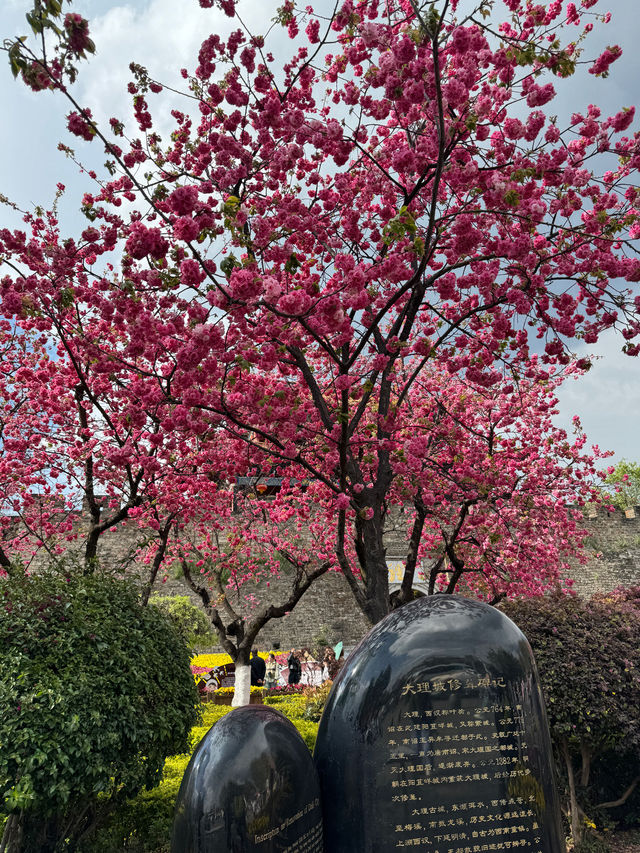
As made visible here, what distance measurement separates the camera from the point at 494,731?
2311 millimetres

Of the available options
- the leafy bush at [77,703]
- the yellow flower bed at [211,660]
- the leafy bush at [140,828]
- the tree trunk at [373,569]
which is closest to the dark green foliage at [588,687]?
the tree trunk at [373,569]

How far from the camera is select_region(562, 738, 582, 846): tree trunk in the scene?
4.85 metres

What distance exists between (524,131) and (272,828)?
4995mm

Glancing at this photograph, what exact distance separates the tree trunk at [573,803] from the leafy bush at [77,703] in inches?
137

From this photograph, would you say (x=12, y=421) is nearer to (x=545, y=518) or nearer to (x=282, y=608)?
(x=282, y=608)

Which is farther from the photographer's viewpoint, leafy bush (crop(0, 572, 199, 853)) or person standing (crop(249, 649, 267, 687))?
person standing (crop(249, 649, 267, 687))

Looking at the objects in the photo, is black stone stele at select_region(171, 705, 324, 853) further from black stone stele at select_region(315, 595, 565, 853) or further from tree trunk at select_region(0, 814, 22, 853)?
tree trunk at select_region(0, 814, 22, 853)

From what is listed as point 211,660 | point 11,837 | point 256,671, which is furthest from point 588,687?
point 211,660

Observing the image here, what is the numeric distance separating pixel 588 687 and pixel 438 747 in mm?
3176

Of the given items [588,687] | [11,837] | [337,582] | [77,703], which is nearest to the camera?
[77,703]

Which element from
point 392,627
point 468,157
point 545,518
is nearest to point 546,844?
point 392,627

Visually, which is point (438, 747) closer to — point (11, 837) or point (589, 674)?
point (11, 837)

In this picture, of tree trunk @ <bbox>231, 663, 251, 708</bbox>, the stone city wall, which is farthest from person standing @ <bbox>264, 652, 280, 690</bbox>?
tree trunk @ <bbox>231, 663, 251, 708</bbox>

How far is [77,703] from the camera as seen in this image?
3.16 m
